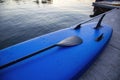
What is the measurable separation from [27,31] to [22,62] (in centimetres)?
429

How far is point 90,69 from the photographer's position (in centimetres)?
204

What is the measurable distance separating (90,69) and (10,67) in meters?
1.28

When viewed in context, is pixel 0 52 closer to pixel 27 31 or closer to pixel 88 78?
pixel 88 78

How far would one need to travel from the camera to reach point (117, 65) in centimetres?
224

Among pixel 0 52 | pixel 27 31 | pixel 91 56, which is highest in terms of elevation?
pixel 0 52

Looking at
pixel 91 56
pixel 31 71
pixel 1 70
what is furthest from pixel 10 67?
pixel 91 56

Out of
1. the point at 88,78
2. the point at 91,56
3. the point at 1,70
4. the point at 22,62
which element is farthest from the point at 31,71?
the point at 91,56

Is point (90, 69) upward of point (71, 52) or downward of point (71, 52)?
downward

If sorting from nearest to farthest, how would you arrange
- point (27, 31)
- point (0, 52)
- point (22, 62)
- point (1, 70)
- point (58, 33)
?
point (1, 70) < point (22, 62) < point (0, 52) < point (58, 33) < point (27, 31)

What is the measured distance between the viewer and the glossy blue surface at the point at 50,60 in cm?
157

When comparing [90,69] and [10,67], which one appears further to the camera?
[90,69]

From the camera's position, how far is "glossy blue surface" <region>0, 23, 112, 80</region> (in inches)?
61.6

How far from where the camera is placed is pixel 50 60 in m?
1.84

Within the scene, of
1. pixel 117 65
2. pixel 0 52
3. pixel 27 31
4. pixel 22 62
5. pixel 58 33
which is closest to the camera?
pixel 22 62
